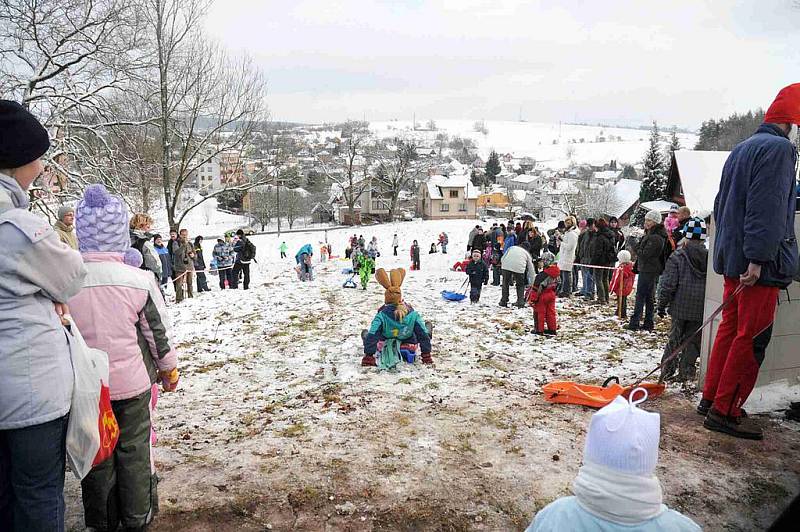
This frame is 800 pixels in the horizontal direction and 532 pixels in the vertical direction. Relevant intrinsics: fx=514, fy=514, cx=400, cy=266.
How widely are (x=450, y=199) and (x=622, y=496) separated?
3232 inches

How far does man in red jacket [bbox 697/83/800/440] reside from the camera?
3668 millimetres

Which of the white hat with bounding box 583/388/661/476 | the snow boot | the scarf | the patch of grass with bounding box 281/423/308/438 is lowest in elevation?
the patch of grass with bounding box 281/423/308/438

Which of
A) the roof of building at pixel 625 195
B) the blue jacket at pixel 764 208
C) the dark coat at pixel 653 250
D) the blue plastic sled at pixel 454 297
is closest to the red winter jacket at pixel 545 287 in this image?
the dark coat at pixel 653 250

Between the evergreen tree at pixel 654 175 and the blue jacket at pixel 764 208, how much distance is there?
48270 millimetres

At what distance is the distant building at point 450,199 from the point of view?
8238cm

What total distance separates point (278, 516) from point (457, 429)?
1.85m

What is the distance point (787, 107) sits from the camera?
12.6ft

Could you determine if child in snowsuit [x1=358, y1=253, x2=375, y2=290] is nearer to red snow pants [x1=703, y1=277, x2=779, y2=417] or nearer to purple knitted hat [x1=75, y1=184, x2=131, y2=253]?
red snow pants [x1=703, y1=277, x2=779, y2=417]

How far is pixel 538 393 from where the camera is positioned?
18.3 feet

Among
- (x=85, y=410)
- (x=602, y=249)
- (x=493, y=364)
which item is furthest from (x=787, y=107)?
(x=602, y=249)

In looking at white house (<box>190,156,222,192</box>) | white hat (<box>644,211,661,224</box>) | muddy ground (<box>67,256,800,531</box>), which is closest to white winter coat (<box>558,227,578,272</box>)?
white hat (<box>644,211,661,224</box>)

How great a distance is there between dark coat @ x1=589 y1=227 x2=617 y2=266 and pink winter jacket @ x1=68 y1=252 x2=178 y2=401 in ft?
34.1

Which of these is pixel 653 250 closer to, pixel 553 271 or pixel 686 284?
pixel 553 271

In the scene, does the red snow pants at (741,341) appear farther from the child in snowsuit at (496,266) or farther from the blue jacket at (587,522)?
the child in snowsuit at (496,266)
